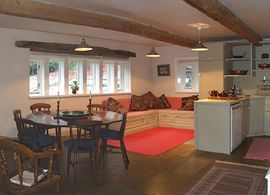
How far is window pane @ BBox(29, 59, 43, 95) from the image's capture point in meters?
6.09

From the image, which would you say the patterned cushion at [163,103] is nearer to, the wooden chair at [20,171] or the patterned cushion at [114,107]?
the patterned cushion at [114,107]

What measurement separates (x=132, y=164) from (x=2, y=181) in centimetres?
229

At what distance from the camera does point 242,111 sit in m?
5.89

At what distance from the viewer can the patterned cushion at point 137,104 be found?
25.3 ft

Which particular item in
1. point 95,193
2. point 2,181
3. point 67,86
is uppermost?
point 67,86

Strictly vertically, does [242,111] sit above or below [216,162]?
above

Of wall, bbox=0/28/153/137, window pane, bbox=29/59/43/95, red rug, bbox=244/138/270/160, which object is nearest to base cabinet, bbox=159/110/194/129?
red rug, bbox=244/138/270/160

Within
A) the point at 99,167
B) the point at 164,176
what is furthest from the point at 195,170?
the point at 99,167

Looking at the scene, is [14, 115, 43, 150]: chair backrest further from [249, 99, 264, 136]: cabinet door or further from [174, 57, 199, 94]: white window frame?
[174, 57, 199, 94]: white window frame

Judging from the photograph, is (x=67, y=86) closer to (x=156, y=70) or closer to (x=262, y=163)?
(x=156, y=70)

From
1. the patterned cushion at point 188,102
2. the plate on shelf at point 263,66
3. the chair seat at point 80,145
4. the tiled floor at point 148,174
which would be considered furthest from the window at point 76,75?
the plate on shelf at point 263,66

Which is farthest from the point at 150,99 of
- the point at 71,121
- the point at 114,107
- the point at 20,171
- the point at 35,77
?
the point at 20,171

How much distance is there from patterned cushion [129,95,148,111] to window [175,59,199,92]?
120 cm

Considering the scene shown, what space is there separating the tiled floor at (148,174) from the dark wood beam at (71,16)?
2.06 m
